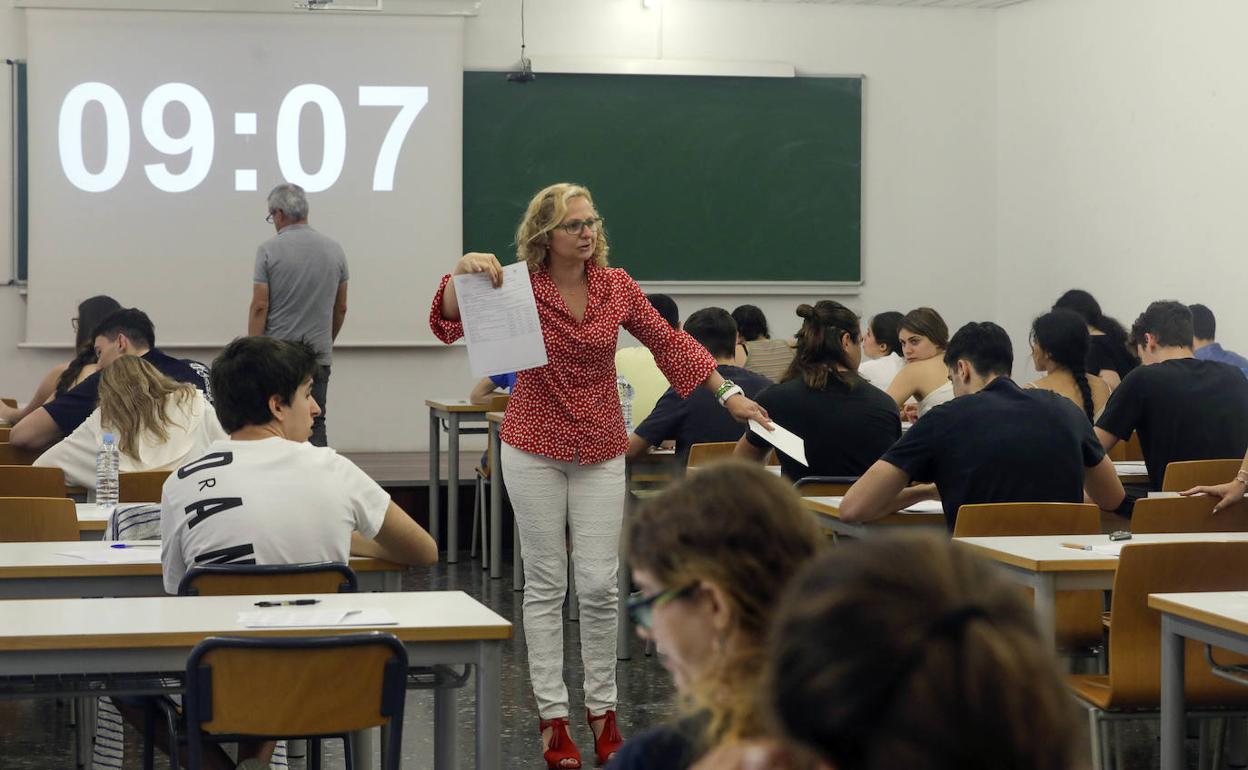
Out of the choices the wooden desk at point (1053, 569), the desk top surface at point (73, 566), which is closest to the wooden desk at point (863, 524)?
the wooden desk at point (1053, 569)

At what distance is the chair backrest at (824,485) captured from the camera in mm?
4930

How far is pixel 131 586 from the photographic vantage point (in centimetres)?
333

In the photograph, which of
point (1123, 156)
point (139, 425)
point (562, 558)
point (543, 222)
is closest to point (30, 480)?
point (139, 425)

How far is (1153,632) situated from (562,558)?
5.38ft

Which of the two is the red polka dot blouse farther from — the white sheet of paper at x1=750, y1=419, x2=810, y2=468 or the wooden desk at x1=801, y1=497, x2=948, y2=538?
the wooden desk at x1=801, y1=497, x2=948, y2=538

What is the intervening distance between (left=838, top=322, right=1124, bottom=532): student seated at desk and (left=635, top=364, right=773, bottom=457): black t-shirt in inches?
62.5

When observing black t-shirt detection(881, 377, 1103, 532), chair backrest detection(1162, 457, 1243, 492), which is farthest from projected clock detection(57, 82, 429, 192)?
black t-shirt detection(881, 377, 1103, 532)

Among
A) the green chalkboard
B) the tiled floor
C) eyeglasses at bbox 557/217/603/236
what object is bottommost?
the tiled floor

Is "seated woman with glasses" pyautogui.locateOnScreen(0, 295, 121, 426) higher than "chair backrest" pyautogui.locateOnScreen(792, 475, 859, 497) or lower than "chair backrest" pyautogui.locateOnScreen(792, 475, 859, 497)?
higher

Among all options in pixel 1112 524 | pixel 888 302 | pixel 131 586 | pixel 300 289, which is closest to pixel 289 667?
pixel 131 586

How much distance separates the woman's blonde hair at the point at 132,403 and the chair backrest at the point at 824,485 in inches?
83.4

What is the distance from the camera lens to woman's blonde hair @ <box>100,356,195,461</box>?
4.80m

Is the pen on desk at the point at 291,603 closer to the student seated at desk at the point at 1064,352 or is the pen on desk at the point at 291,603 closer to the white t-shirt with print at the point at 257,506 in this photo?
the white t-shirt with print at the point at 257,506

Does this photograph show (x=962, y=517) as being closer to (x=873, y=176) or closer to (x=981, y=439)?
(x=981, y=439)
